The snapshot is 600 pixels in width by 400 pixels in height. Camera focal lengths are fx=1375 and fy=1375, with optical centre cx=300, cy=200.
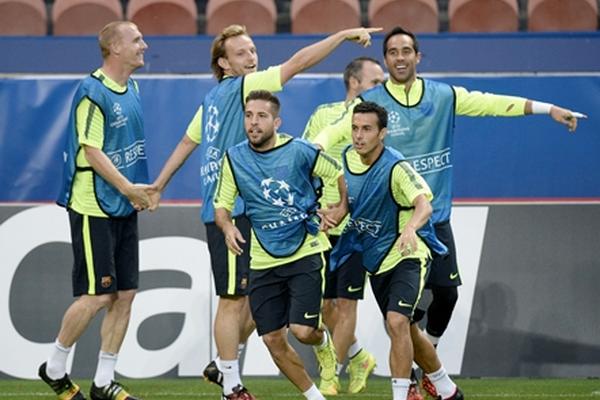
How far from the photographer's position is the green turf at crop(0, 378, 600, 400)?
27.8 feet

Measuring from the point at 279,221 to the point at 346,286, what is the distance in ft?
5.24

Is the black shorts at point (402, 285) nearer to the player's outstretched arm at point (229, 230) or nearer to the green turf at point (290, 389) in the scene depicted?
the player's outstretched arm at point (229, 230)

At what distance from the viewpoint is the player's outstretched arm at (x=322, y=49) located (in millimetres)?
7250

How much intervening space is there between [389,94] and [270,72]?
0.94 metres

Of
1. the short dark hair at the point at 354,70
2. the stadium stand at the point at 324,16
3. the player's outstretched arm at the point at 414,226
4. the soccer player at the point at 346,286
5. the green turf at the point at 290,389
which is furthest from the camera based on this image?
the stadium stand at the point at 324,16

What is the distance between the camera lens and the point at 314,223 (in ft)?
24.1

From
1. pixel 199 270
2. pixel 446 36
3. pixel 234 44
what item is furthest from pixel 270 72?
pixel 446 36

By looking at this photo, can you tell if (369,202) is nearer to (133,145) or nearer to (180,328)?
(133,145)

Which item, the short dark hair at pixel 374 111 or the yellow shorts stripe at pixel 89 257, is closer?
the short dark hair at pixel 374 111

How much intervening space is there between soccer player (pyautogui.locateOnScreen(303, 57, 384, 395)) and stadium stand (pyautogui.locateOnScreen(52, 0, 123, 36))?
3176 millimetres

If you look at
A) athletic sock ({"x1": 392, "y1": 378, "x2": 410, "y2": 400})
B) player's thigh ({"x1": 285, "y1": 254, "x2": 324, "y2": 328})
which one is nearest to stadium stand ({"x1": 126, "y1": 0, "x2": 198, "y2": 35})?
player's thigh ({"x1": 285, "y1": 254, "x2": 324, "y2": 328})

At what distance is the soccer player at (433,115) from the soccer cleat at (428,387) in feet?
1.64

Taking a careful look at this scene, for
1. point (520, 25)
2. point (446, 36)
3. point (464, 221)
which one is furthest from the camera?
point (520, 25)

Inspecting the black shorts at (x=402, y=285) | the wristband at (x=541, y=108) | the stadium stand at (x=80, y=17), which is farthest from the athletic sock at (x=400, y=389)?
the stadium stand at (x=80, y=17)
